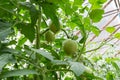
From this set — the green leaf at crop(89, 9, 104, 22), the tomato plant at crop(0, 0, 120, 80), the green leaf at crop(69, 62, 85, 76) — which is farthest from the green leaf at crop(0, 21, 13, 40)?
the green leaf at crop(89, 9, 104, 22)

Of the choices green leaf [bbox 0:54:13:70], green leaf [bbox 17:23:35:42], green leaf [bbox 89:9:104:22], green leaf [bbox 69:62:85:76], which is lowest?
green leaf [bbox 69:62:85:76]

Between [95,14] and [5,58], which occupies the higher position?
[95,14]

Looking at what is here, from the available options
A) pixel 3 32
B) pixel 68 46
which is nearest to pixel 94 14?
pixel 68 46

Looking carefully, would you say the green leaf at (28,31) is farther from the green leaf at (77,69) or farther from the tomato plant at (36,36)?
the green leaf at (77,69)

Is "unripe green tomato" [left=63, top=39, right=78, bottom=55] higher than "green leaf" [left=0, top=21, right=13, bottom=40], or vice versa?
"green leaf" [left=0, top=21, right=13, bottom=40]

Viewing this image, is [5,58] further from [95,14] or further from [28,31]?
[95,14]

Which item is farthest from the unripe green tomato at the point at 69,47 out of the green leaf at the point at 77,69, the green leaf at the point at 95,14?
the green leaf at the point at 77,69

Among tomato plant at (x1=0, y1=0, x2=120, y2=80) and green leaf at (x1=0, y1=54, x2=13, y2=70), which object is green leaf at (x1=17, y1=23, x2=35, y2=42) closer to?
tomato plant at (x1=0, y1=0, x2=120, y2=80)

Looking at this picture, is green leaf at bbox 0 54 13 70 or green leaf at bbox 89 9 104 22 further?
green leaf at bbox 89 9 104 22

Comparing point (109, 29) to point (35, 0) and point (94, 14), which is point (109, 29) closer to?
point (94, 14)

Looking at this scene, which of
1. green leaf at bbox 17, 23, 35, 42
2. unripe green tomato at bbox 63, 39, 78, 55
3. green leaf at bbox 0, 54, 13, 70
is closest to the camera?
green leaf at bbox 0, 54, 13, 70

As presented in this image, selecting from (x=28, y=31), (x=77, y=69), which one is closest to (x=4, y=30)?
(x=28, y=31)

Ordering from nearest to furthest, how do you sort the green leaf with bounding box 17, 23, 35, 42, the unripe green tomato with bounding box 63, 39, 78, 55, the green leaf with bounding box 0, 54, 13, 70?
the green leaf with bounding box 0, 54, 13, 70, the green leaf with bounding box 17, 23, 35, 42, the unripe green tomato with bounding box 63, 39, 78, 55

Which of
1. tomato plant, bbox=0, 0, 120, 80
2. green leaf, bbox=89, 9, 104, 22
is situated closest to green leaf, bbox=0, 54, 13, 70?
tomato plant, bbox=0, 0, 120, 80
